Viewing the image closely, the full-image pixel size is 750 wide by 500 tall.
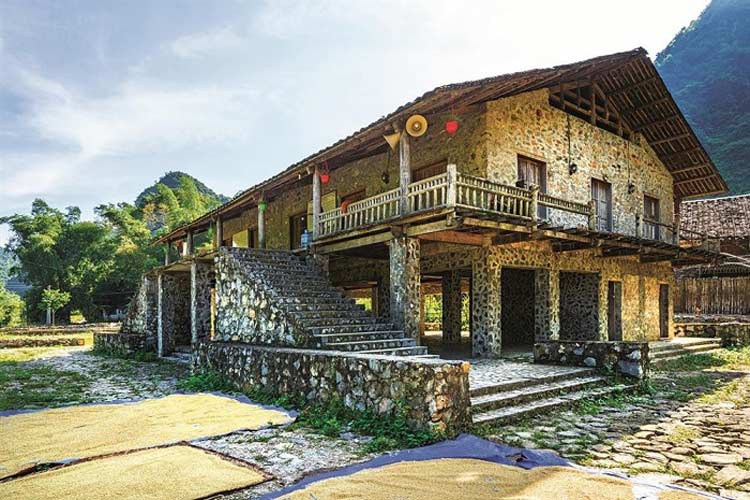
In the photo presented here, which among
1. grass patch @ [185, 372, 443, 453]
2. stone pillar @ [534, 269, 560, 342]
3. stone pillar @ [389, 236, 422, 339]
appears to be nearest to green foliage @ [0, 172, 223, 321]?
stone pillar @ [389, 236, 422, 339]

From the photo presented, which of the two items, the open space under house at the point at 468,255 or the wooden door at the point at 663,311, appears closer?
the open space under house at the point at 468,255

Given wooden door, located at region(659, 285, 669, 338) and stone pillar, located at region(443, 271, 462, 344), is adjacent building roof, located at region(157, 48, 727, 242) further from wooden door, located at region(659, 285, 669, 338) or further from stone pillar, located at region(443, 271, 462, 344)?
stone pillar, located at region(443, 271, 462, 344)

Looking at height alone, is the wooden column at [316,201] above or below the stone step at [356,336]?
above

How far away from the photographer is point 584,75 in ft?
45.8

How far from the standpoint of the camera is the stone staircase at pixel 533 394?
252 inches

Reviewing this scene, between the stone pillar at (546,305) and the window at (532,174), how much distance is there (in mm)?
1719

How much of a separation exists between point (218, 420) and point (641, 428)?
17.7 feet

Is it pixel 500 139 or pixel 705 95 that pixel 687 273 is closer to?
pixel 500 139

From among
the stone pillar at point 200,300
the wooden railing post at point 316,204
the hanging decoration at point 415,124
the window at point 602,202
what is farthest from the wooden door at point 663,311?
the stone pillar at point 200,300

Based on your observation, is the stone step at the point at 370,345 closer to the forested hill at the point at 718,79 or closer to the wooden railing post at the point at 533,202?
the wooden railing post at the point at 533,202

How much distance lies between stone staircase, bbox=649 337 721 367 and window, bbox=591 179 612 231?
3813 millimetres

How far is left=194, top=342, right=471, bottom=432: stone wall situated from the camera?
5324 mm

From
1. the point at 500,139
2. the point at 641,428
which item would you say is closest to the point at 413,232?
the point at 500,139

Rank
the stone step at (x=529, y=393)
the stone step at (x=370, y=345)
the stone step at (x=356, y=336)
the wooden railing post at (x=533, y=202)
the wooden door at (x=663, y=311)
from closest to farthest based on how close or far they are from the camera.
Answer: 1. the stone step at (x=529, y=393)
2. the stone step at (x=370, y=345)
3. the stone step at (x=356, y=336)
4. the wooden railing post at (x=533, y=202)
5. the wooden door at (x=663, y=311)
